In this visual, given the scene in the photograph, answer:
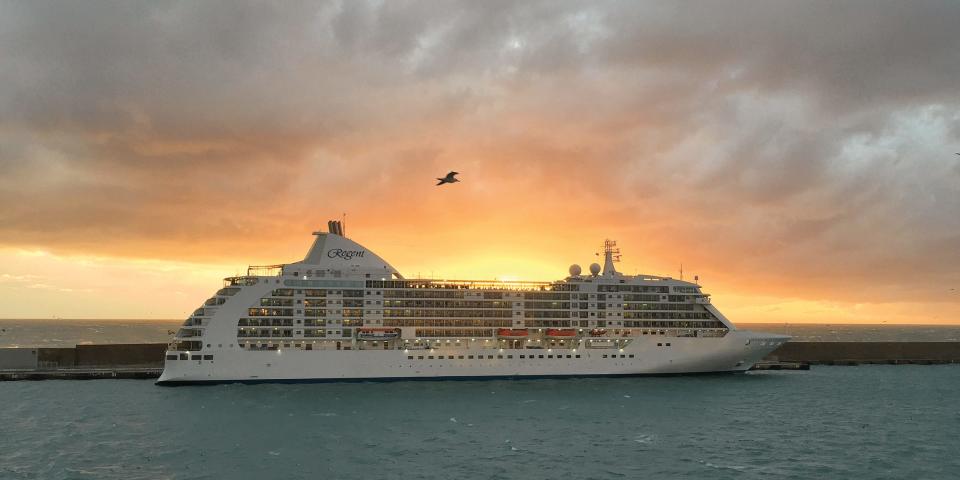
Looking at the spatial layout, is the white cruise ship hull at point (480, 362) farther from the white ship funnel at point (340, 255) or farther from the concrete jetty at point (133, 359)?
the concrete jetty at point (133, 359)

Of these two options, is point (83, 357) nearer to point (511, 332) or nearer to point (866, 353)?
point (511, 332)

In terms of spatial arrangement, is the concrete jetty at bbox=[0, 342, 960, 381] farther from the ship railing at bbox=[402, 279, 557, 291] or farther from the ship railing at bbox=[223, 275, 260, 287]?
the ship railing at bbox=[402, 279, 557, 291]

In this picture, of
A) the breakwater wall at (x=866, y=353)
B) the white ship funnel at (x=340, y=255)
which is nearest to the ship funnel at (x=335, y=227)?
the white ship funnel at (x=340, y=255)

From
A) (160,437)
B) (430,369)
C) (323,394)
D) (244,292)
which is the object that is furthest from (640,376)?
(160,437)

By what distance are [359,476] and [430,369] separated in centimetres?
2776

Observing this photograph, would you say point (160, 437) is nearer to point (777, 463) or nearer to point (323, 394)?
point (323, 394)

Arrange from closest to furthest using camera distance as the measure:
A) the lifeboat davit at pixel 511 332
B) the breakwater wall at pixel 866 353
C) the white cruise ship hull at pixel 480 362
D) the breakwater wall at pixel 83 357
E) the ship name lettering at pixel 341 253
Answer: the white cruise ship hull at pixel 480 362 → the lifeboat davit at pixel 511 332 → the ship name lettering at pixel 341 253 → the breakwater wall at pixel 83 357 → the breakwater wall at pixel 866 353

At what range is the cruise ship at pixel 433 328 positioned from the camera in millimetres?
55125

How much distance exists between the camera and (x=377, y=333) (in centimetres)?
5788

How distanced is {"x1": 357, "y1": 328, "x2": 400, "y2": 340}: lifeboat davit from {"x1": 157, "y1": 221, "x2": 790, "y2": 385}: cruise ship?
125 millimetres

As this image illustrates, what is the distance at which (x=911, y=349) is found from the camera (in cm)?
8738

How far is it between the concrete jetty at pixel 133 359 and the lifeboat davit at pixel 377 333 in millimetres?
21422

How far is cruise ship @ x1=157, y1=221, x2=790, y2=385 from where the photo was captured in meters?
55.1

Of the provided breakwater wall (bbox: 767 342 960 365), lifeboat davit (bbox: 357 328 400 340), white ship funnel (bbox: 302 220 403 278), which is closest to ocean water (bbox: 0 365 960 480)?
lifeboat davit (bbox: 357 328 400 340)
